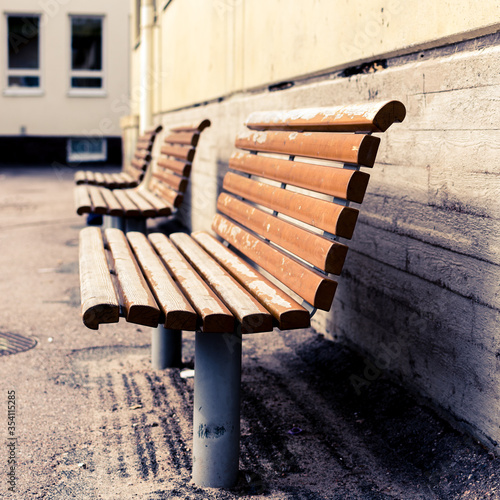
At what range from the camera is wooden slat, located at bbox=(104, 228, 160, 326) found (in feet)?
5.96

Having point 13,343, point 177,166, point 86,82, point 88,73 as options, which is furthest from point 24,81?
point 13,343

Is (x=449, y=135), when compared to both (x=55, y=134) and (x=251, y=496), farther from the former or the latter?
(x=55, y=134)

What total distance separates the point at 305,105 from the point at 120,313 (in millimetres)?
1929

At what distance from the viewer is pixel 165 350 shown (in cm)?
303

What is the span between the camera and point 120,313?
1.85 meters

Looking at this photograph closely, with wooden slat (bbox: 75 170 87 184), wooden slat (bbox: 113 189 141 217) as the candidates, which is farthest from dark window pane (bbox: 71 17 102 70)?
wooden slat (bbox: 113 189 141 217)

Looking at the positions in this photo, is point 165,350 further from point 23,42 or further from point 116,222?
point 23,42

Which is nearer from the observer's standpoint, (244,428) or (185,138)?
(244,428)

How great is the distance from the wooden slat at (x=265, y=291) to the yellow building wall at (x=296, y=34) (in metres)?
1.02

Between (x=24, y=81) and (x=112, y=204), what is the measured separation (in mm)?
16448

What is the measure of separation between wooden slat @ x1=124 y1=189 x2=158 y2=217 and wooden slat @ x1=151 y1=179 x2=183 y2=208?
0.43ft

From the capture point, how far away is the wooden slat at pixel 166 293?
1.83 meters

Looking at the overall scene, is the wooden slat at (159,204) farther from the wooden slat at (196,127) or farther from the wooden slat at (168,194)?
the wooden slat at (196,127)

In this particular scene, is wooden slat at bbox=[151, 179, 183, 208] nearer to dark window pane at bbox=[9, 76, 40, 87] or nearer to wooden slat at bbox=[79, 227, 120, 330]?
wooden slat at bbox=[79, 227, 120, 330]
